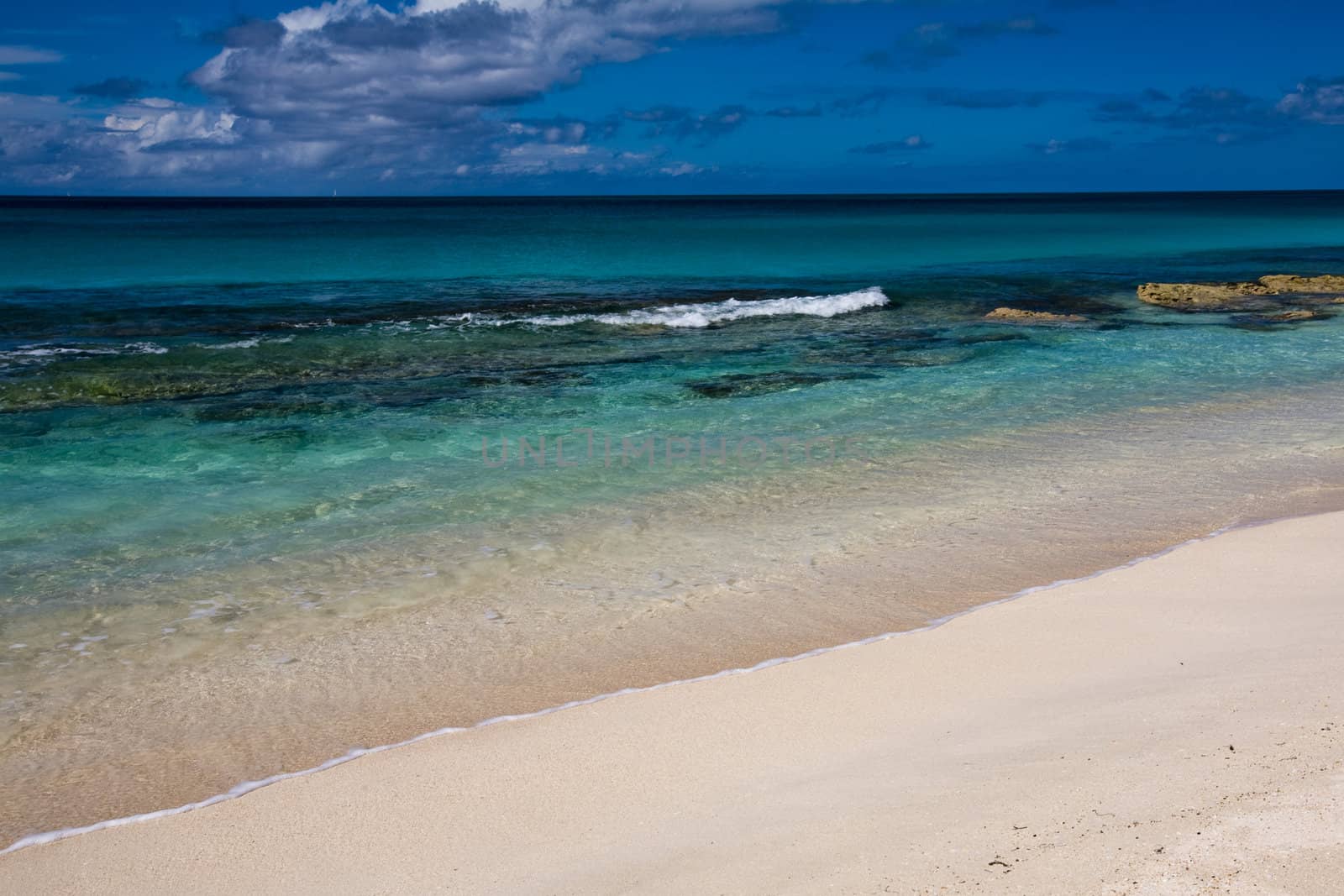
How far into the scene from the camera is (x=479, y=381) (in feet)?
47.3

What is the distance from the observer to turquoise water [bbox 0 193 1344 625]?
8.42m

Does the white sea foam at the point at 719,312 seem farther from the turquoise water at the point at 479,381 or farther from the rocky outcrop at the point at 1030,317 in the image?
the rocky outcrop at the point at 1030,317

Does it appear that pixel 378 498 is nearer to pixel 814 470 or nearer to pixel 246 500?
pixel 246 500

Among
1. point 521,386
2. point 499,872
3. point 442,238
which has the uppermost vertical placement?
point 442,238

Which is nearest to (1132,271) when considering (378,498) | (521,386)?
(521,386)

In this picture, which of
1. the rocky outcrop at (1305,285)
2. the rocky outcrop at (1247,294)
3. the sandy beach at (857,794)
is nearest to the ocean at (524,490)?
the sandy beach at (857,794)

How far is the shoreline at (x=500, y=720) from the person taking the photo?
4031 millimetres

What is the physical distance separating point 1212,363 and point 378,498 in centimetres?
1238

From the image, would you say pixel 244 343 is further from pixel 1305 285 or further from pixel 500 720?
pixel 1305 285

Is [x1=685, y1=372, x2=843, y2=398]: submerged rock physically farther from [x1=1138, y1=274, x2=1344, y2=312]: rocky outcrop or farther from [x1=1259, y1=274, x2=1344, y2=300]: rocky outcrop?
[x1=1259, y1=274, x2=1344, y2=300]: rocky outcrop

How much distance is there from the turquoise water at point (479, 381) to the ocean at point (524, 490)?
68 millimetres

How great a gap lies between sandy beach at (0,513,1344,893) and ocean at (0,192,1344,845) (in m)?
0.47

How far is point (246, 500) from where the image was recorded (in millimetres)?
8695

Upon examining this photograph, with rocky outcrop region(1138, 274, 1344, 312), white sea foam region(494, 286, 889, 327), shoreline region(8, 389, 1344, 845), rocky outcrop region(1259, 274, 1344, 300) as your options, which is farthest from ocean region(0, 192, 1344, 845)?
rocky outcrop region(1259, 274, 1344, 300)
